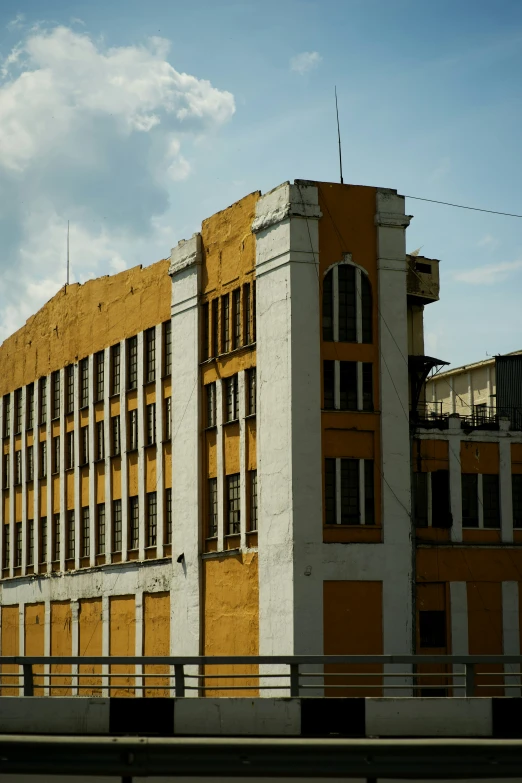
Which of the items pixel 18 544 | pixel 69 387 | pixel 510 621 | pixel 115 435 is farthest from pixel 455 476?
pixel 18 544

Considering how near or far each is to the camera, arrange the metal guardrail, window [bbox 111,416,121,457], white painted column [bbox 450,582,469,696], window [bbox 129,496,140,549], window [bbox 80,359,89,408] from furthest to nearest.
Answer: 1. window [bbox 80,359,89,408]
2. window [bbox 111,416,121,457]
3. window [bbox 129,496,140,549]
4. white painted column [bbox 450,582,469,696]
5. the metal guardrail

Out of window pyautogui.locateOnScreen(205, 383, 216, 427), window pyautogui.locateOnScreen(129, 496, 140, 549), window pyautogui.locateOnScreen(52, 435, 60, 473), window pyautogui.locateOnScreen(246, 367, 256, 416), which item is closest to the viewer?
window pyautogui.locateOnScreen(246, 367, 256, 416)

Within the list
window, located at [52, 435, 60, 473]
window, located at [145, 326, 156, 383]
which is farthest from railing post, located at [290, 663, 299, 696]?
window, located at [52, 435, 60, 473]

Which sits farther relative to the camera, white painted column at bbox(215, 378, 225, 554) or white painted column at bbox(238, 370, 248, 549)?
white painted column at bbox(215, 378, 225, 554)

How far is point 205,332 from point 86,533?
12.9 meters

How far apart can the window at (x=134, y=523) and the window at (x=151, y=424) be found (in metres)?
2.54

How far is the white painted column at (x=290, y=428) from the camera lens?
37.2 meters

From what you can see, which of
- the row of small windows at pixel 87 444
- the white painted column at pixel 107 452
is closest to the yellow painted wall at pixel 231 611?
the row of small windows at pixel 87 444

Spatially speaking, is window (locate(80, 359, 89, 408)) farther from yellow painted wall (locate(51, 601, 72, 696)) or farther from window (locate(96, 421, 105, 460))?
yellow painted wall (locate(51, 601, 72, 696))

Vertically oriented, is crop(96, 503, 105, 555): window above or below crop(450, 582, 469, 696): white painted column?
above

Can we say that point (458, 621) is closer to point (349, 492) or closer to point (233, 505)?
point (349, 492)

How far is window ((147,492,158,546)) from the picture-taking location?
46.1 m

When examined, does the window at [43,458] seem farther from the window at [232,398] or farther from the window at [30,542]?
the window at [232,398]

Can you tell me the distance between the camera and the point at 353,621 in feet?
123
